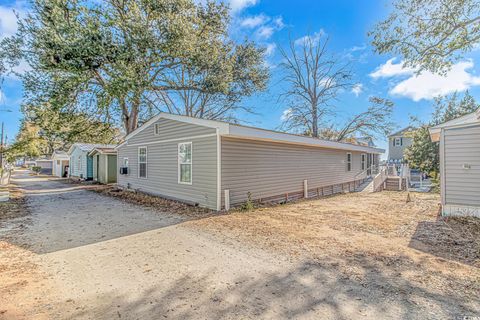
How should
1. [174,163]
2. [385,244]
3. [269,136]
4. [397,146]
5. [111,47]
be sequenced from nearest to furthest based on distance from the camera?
[385,244] < [269,136] < [174,163] < [111,47] < [397,146]

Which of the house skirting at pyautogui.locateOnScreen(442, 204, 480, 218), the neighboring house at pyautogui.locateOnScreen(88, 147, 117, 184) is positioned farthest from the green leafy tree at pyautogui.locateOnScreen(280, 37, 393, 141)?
the house skirting at pyautogui.locateOnScreen(442, 204, 480, 218)

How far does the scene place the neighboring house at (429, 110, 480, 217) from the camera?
6.28 m

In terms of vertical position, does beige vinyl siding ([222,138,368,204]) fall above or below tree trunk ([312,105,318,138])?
below

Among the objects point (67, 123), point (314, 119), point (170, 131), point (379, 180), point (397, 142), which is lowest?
point (379, 180)

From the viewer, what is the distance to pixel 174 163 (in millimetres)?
9156

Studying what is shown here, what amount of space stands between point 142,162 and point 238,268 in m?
9.14

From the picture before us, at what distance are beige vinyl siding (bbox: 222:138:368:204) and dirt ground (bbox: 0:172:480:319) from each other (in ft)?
6.01

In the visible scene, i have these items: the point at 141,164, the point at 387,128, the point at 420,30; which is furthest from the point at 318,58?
the point at 141,164

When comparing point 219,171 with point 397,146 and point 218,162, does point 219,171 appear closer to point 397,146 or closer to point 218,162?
point 218,162

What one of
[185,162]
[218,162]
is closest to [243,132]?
[218,162]

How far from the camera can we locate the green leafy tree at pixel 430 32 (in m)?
7.58

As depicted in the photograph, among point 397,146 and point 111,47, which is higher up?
point 111,47

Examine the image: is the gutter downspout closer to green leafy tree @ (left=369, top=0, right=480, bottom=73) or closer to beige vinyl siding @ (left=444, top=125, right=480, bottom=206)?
beige vinyl siding @ (left=444, top=125, right=480, bottom=206)

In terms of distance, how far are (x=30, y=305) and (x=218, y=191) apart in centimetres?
515
